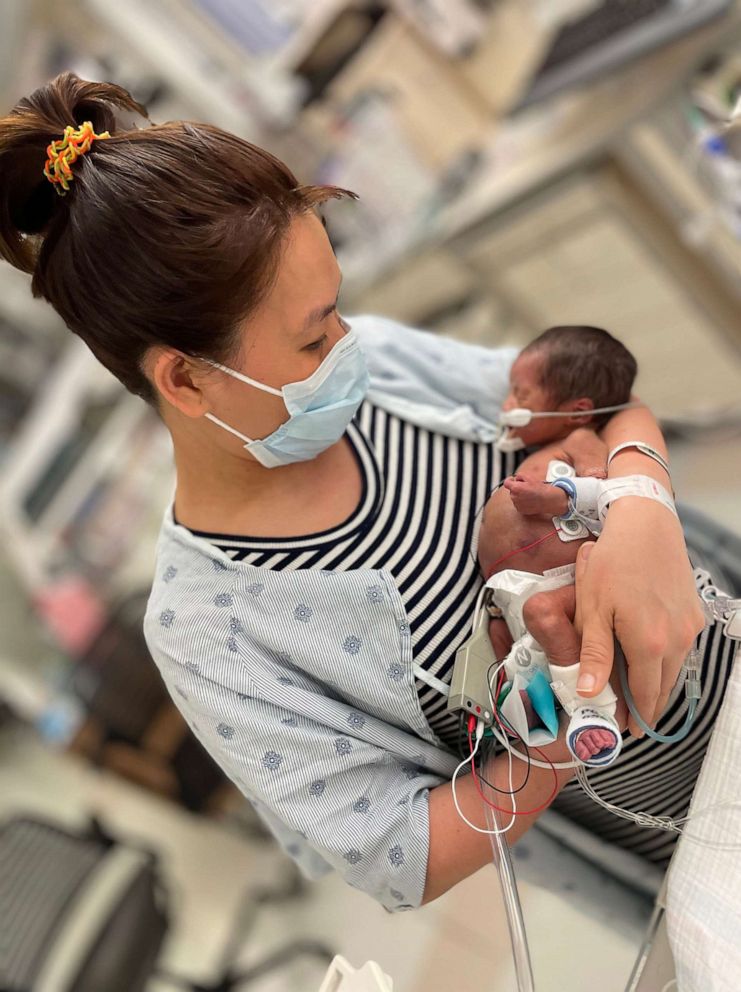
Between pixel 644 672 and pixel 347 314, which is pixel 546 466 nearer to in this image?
pixel 644 672

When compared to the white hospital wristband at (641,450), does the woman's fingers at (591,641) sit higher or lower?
lower

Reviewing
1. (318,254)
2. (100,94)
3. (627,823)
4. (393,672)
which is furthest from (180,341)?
(627,823)

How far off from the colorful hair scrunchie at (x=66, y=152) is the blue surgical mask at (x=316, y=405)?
253mm

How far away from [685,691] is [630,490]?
255 millimetres

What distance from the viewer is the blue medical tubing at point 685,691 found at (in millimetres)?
771

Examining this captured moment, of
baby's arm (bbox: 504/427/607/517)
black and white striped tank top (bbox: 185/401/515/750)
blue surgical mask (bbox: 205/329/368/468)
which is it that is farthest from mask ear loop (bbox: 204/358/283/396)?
baby's arm (bbox: 504/427/607/517)

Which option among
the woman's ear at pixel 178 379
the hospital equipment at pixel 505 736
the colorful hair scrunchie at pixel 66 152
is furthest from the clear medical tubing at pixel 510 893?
the colorful hair scrunchie at pixel 66 152

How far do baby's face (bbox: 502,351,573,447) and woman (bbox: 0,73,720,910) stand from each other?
8 cm

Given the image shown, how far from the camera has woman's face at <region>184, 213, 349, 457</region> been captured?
0.87 meters

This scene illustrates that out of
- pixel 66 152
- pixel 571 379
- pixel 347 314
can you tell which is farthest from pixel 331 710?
pixel 347 314

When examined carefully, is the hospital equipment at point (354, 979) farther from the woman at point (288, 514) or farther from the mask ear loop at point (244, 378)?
the mask ear loop at point (244, 378)

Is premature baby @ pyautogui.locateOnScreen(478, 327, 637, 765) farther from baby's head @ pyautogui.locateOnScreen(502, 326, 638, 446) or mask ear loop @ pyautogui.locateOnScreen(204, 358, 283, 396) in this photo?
mask ear loop @ pyautogui.locateOnScreen(204, 358, 283, 396)

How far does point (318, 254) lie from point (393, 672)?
1.67 feet

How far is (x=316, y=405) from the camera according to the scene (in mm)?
970
